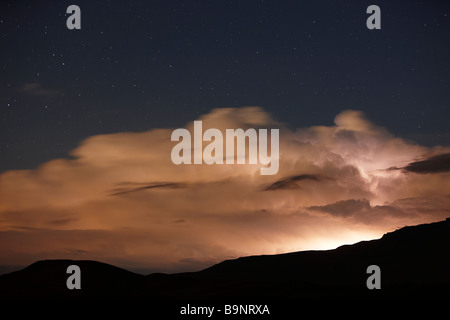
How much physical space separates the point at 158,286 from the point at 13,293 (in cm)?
1872

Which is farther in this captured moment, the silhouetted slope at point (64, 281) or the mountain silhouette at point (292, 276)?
the silhouetted slope at point (64, 281)

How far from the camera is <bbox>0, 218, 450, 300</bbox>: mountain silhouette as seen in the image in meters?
55.9

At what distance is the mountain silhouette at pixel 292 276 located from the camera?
55.9m

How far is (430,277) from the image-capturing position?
347ft

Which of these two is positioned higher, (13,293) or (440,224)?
(440,224)

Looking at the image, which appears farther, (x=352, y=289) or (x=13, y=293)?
(x=13, y=293)

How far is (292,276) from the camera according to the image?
11238 cm

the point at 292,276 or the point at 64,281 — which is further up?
the point at 64,281

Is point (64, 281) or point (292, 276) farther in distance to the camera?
point (292, 276)

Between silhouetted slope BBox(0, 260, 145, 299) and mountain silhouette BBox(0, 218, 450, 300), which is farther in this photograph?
silhouetted slope BBox(0, 260, 145, 299)
